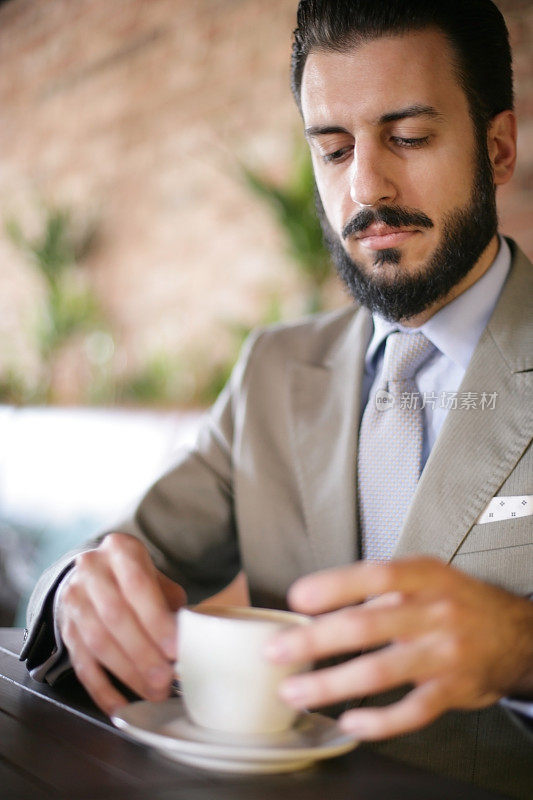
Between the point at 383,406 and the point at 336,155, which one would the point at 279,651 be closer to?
the point at 383,406

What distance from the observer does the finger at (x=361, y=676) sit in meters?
0.60

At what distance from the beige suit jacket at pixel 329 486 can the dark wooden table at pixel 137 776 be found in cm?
24

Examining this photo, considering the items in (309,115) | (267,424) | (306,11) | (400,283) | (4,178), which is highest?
(4,178)

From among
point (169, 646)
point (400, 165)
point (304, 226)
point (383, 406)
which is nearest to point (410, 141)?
point (400, 165)

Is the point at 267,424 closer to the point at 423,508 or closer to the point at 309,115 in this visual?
the point at 423,508

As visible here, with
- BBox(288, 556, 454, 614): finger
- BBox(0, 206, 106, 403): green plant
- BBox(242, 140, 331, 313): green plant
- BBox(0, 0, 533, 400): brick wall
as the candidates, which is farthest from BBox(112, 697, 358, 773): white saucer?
BBox(0, 206, 106, 403): green plant

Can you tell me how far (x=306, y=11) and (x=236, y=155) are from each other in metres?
2.77

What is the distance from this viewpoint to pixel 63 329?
5.05 meters

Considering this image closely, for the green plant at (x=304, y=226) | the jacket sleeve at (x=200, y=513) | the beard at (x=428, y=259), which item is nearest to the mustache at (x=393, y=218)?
the beard at (x=428, y=259)

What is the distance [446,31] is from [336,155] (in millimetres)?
268

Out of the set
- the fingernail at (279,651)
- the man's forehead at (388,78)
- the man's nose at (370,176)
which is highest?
the man's forehead at (388,78)

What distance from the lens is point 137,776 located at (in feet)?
2.21

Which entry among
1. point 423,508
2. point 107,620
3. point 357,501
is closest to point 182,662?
point 107,620

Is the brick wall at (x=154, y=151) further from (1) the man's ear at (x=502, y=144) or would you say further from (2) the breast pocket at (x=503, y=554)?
(2) the breast pocket at (x=503, y=554)
